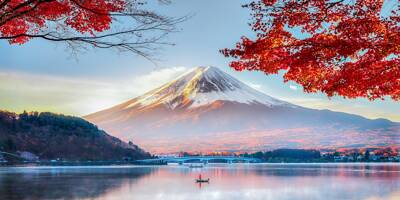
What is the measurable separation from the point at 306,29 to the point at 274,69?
119 cm

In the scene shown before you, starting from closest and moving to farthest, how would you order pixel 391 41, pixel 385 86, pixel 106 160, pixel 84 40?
pixel 84 40 < pixel 391 41 < pixel 385 86 < pixel 106 160

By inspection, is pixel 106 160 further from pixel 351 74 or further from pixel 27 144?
pixel 351 74

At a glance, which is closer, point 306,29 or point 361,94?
point 306,29

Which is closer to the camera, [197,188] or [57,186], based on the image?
[57,186]

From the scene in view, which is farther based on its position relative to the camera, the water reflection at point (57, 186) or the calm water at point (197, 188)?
the calm water at point (197, 188)

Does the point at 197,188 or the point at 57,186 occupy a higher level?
the point at 57,186

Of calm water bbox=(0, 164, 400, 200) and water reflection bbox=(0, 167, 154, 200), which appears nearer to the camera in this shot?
water reflection bbox=(0, 167, 154, 200)

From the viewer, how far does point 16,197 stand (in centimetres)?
2875

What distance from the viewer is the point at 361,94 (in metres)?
11.9

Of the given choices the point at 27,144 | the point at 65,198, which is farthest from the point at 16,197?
the point at 27,144

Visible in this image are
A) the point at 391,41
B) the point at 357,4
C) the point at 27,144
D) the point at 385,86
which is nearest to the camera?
the point at 391,41

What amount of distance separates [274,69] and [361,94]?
2.24 meters

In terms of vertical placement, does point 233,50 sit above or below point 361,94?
above

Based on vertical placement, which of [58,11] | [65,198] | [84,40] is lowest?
[65,198]
